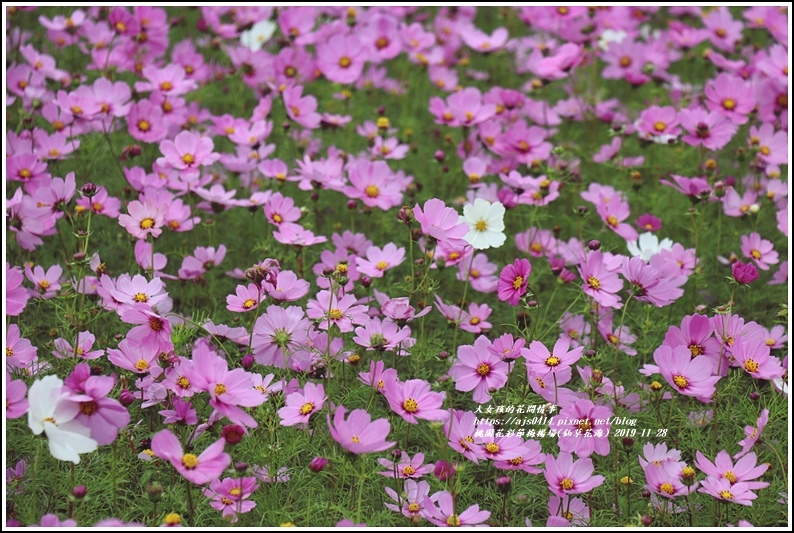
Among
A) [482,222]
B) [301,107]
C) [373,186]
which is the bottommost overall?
[482,222]

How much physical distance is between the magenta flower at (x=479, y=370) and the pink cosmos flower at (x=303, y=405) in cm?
27

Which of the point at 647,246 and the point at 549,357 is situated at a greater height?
the point at 647,246

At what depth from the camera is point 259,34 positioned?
113 inches

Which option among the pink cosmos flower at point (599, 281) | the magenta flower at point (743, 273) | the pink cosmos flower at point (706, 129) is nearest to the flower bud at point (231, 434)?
the pink cosmos flower at point (599, 281)

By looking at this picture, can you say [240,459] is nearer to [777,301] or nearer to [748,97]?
[777,301]

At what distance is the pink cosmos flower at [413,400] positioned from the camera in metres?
1.41

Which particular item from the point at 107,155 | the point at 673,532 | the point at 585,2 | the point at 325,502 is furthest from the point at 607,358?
the point at 585,2

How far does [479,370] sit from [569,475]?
0.84ft

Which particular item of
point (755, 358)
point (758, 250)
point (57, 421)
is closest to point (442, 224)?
point (755, 358)

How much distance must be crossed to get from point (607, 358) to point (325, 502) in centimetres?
68

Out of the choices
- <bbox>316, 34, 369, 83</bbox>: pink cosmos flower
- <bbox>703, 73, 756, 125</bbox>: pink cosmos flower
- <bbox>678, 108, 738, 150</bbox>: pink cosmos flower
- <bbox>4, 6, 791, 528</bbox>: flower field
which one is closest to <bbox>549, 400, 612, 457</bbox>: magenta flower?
<bbox>4, 6, 791, 528</bbox>: flower field

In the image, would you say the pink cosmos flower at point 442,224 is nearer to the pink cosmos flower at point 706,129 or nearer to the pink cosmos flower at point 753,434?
the pink cosmos flower at point 753,434

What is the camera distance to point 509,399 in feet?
5.19

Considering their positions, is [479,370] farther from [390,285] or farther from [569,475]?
[390,285]
